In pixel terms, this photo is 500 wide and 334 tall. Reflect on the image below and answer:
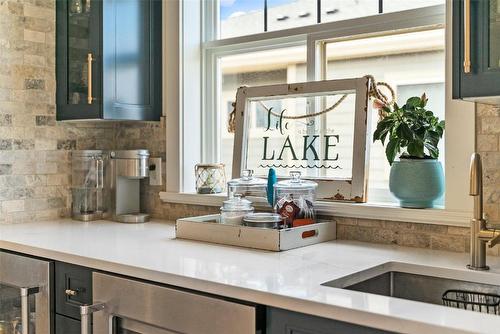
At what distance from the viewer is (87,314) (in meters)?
1.77

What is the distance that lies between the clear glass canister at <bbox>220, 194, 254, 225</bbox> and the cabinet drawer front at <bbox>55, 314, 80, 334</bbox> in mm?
623

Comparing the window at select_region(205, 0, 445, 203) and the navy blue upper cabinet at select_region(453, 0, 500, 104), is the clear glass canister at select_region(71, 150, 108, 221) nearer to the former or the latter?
the window at select_region(205, 0, 445, 203)

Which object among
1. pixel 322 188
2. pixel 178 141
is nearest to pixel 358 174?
pixel 322 188

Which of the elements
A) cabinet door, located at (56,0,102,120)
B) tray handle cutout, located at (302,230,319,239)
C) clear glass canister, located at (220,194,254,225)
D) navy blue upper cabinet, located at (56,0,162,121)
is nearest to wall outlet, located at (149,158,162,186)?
navy blue upper cabinet, located at (56,0,162,121)

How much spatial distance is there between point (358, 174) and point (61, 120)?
1462 mm

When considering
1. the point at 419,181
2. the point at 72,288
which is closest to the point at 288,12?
the point at 419,181

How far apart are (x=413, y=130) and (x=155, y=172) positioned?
4.45 feet

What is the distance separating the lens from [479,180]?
5.46 feet

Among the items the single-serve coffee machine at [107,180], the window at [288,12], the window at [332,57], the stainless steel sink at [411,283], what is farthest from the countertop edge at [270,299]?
the window at [288,12]

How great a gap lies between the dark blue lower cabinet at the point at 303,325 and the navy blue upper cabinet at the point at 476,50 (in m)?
0.72

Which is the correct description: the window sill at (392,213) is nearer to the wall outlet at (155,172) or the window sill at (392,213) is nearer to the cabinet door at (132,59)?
the wall outlet at (155,172)

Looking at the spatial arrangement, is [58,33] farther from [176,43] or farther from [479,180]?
[479,180]

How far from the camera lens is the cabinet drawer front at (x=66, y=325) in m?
1.92

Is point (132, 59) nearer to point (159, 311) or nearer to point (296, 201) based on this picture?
point (296, 201)
